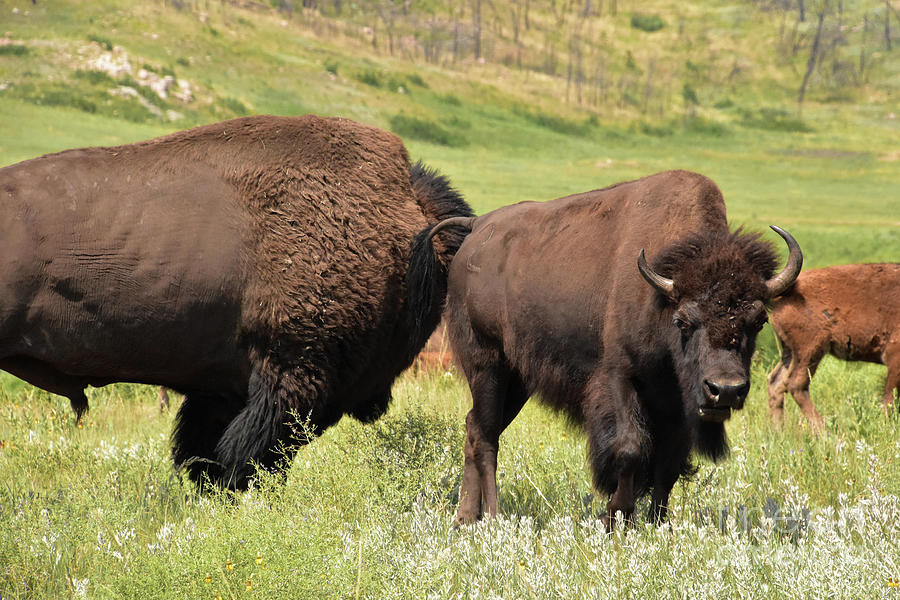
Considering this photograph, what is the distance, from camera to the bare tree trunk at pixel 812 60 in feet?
202

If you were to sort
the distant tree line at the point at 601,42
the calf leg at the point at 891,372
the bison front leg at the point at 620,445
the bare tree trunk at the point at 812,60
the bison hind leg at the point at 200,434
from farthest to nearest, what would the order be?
1. the bare tree trunk at the point at 812,60
2. the distant tree line at the point at 601,42
3. the calf leg at the point at 891,372
4. the bison hind leg at the point at 200,434
5. the bison front leg at the point at 620,445

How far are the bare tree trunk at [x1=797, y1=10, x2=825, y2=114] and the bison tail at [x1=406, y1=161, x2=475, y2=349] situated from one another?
59787 mm

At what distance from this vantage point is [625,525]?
4656 mm

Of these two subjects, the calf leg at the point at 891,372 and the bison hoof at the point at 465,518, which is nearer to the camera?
the bison hoof at the point at 465,518

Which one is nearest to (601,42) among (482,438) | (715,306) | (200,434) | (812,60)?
(812,60)

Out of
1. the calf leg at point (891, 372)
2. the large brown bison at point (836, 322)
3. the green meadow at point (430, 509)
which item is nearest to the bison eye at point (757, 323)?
the green meadow at point (430, 509)

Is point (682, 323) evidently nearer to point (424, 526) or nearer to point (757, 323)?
point (757, 323)

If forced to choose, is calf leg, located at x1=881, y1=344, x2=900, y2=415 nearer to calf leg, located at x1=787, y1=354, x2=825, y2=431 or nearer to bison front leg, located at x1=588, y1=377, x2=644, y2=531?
calf leg, located at x1=787, y1=354, x2=825, y2=431

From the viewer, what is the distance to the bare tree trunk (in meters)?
61.7

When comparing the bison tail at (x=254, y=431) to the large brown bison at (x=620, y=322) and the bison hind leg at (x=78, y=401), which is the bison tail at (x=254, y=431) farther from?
the large brown bison at (x=620, y=322)

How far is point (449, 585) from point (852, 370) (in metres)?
8.13

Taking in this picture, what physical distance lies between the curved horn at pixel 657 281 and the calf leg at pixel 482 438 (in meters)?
1.34

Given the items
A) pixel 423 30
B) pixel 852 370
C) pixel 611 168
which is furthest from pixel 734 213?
pixel 423 30

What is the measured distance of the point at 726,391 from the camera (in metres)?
4.11
